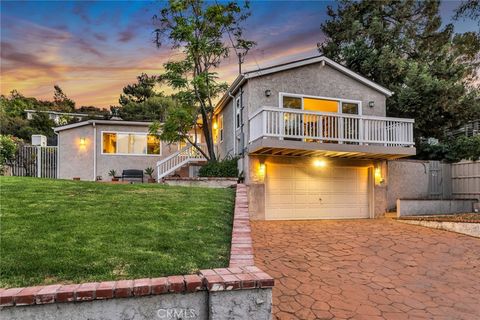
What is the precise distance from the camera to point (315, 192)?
516 inches

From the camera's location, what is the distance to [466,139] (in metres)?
15.6

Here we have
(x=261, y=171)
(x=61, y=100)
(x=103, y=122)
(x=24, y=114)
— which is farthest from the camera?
(x=61, y=100)

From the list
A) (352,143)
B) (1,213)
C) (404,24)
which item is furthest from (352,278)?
(404,24)

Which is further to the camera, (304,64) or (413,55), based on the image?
(413,55)

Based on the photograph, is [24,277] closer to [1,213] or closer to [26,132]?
[1,213]

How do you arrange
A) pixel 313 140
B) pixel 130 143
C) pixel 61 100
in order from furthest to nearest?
pixel 61 100, pixel 130 143, pixel 313 140

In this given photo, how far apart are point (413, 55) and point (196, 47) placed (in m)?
14.6

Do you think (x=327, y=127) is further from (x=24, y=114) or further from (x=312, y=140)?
(x=24, y=114)

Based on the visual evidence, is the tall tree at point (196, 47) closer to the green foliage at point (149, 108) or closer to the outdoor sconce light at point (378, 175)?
the outdoor sconce light at point (378, 175)

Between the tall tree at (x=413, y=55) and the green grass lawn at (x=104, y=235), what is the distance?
589 inches

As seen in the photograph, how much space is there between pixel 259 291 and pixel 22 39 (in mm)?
14229

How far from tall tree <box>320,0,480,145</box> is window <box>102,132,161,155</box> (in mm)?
13546

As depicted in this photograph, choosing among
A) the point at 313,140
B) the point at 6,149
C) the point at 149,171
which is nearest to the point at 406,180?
the point at 313,140

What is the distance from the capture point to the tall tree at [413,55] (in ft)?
57.4
